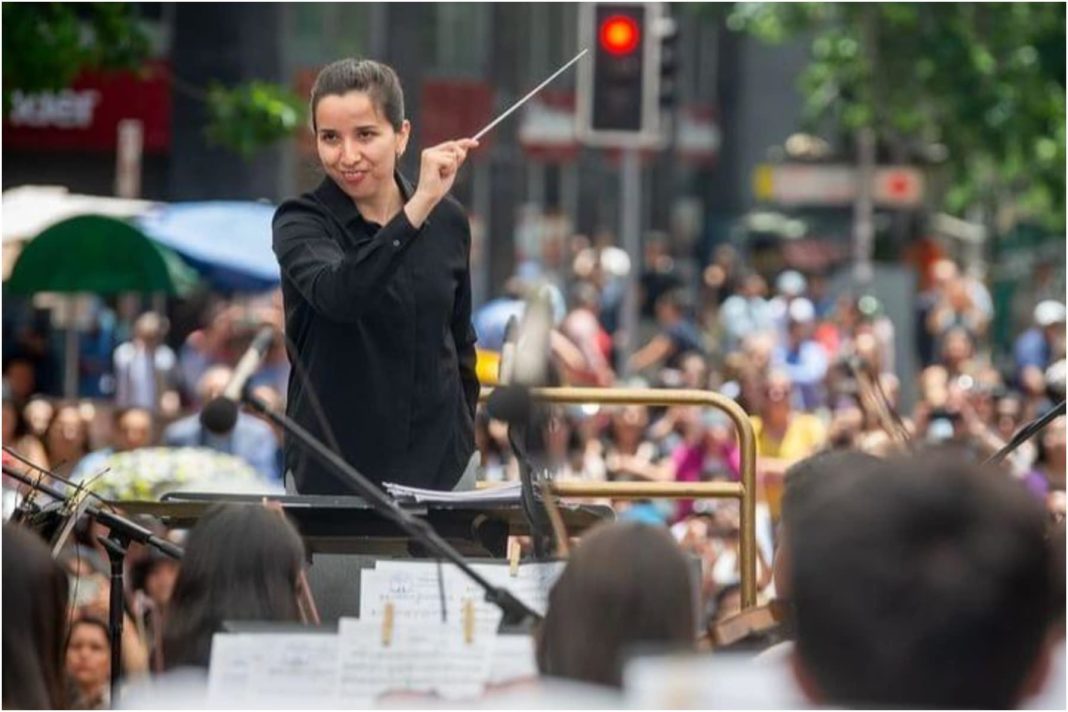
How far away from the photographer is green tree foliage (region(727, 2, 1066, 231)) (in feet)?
104

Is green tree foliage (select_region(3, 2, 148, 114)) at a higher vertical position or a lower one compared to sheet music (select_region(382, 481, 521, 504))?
higher

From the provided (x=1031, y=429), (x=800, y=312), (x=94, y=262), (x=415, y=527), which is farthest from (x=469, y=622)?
(x=800, y=312)

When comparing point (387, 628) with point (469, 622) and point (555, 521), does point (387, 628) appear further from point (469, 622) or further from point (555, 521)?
point (555, 521)

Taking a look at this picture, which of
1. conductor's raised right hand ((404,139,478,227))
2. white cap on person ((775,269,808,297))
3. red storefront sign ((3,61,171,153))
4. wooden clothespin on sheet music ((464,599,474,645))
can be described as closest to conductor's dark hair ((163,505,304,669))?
wooden clothespin on sheet music ((464,599,474,645))

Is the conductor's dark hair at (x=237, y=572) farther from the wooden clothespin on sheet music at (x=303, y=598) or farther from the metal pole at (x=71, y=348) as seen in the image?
the metal pole at (x=71, y=348)

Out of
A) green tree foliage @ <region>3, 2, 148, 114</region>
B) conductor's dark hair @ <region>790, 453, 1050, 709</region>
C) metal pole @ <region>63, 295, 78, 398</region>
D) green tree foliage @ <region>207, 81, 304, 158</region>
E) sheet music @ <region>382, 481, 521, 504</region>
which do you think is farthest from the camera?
metal pole @ <region>63, 295, 78, 398</region>

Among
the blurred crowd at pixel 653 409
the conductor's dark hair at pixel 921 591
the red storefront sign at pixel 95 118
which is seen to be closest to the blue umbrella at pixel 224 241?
the blurred crowd at pixel 653 409

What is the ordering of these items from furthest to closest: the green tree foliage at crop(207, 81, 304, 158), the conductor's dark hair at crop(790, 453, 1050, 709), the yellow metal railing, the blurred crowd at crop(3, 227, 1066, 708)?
1. the green tree foliage at crop(207, 81, 304, 158)
2. the blurred crowd at crop(3, 227, 1066, 708)
3. the yellow metal railing
4. the conductor's dark hair at crop(790, 453, 1050, 709)

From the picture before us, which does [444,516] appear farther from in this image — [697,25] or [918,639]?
[697,25]

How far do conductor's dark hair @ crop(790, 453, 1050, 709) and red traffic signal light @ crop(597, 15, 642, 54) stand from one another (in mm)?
14836

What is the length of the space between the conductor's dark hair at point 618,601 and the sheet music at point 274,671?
44cm

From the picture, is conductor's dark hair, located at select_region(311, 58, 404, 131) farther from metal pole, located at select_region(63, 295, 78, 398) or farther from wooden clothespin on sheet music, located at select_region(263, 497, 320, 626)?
metal pole, located at select_region(63, 295, 78, 398)

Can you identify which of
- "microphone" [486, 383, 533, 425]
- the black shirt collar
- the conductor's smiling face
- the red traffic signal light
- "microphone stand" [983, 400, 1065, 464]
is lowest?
"microphone stand" [983, 400, 1065, 464]

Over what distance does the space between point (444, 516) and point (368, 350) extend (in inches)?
18.3
